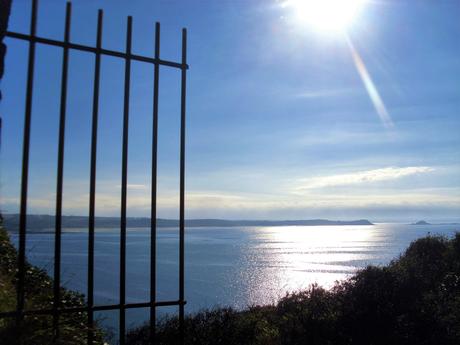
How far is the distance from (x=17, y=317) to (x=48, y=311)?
23cm

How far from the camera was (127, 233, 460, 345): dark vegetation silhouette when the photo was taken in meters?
7.38

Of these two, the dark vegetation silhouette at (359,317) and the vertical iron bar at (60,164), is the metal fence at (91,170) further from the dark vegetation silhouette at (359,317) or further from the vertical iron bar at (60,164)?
the dark vegetation silhouette at (359,317)

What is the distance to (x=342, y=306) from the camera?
864 centimetres

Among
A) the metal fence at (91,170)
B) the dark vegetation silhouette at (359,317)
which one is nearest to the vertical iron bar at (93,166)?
the metal fence at (91,170)

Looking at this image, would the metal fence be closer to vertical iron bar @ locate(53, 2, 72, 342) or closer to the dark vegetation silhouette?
vertical iron bar @ locate(53, 2, 72, 342)

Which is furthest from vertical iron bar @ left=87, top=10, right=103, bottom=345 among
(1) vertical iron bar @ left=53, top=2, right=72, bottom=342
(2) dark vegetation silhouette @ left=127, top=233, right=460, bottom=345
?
(2) dark vegetation silhouette @ left=127, top=233, right=460, bottom=345

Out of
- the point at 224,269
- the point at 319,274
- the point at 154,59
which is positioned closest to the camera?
the point at 154,59

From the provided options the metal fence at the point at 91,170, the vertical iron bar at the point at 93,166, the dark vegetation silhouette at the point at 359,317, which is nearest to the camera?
the metal fence at the point at 91,170

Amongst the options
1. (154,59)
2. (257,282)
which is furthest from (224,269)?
(154,59)

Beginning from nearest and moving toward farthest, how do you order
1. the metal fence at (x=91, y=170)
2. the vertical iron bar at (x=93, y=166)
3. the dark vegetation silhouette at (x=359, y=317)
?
the metal fence at (x=91, y=170) → the vertical iron bar at (x=93, y=166) → the dark vegetation silhouette at (x=359, y=317)

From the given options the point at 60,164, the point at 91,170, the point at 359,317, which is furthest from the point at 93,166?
the point at 359,317

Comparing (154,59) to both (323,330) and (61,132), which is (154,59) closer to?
(61,132)

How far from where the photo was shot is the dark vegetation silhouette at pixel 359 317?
738 cm

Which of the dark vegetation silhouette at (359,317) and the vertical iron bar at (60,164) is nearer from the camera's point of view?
the vertical iron bar at (60,164)
